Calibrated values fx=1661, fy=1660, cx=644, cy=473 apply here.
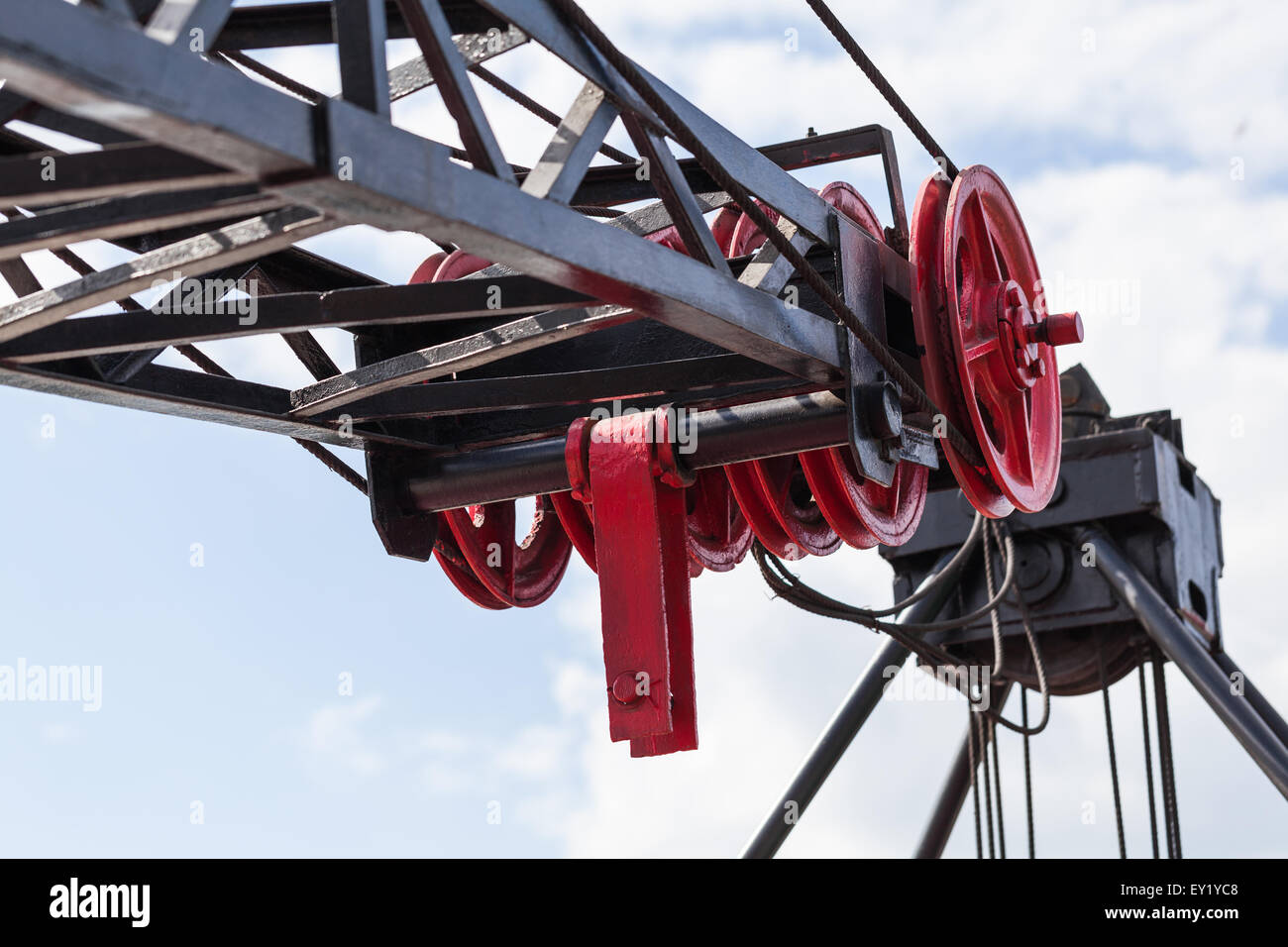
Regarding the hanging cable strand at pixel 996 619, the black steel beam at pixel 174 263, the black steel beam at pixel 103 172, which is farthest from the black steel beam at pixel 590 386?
the hanging cable strand at pixel 996 619

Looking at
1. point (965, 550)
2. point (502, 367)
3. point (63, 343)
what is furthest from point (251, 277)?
point (965, 550)

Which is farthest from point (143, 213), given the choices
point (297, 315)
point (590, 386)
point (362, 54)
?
point (590, 386)

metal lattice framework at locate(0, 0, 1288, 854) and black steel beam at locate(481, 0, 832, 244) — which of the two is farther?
black steel beam at locate(481, 0, 832, 244)

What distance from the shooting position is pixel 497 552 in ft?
20.4

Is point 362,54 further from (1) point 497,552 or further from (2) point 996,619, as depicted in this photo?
(2) point 996,619

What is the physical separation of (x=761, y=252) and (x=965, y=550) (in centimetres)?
499

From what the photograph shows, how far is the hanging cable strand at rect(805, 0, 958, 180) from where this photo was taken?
17.4ft

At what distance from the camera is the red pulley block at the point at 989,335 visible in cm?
530

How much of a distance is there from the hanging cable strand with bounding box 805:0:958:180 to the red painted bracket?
135 centimetres

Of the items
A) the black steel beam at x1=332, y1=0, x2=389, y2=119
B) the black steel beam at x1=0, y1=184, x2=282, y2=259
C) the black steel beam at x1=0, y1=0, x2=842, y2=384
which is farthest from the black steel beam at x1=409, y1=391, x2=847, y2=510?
the black steel beam at x1=332, y1=0, x2=389, y2=119

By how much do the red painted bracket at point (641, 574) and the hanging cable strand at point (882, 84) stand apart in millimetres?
1352

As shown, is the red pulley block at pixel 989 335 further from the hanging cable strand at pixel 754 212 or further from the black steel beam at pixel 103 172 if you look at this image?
the black steel beam at pixel 103 172

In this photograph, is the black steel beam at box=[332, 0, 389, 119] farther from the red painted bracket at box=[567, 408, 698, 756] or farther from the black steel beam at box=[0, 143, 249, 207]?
the red painted bracket at box=[567, 408, 698, 756]

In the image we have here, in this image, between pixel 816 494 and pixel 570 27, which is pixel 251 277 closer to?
pixel 570 27
